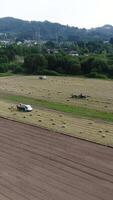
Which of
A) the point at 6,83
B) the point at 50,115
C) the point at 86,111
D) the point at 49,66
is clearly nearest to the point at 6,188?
the point at 50,115

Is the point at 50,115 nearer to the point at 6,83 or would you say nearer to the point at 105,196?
the point at 105,196

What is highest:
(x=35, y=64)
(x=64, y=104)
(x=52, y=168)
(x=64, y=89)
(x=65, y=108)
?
(x=52, y=168)

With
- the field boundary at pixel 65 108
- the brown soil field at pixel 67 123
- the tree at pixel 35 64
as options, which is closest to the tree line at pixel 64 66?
the tree at pixel 35 64

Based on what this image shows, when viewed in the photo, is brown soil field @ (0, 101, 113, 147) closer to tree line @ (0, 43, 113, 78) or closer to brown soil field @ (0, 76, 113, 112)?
brown soil field @ (0, 76, 113, 112)

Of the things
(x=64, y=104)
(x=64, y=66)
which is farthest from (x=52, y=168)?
(x=64, y=66)

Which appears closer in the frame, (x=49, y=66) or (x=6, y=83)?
(x=6, y=83)

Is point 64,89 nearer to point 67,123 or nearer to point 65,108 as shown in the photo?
point 65,108
